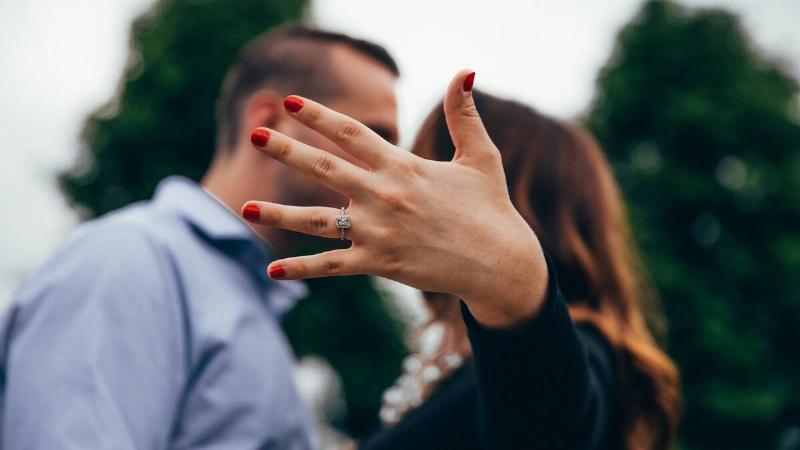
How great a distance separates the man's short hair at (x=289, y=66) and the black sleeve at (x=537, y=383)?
56.3 inches

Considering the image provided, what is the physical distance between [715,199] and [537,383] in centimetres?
1520

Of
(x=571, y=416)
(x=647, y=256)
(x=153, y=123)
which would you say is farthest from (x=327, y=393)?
(x=571, y=416)

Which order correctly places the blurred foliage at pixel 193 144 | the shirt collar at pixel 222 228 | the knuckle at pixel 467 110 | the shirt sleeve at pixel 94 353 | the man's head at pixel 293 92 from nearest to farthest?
the knuckle at pixel 467 110 < the shirt sleeve at pixel 94 353 < the shirt collar at pixel 222 228 < the man's head at pixel 293 92 < the blurred foliage at pixel 193 144

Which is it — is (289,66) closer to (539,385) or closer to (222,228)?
(222,228)

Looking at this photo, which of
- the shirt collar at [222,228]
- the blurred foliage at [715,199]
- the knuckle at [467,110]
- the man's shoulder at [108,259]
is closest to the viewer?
the knuckle at [467,110]

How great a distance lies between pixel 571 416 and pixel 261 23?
13.7 m

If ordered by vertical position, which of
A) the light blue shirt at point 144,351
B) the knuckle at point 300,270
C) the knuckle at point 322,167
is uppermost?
the knuckle at point 322,167

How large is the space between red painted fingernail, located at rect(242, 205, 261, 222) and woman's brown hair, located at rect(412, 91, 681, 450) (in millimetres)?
791

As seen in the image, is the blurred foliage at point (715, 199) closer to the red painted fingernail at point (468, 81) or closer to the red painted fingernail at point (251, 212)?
the red painted fingernail at point (468, 81)

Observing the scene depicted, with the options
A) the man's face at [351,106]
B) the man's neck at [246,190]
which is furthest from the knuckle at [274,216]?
the man's neck at [246,190]

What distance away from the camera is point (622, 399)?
69.2 inches

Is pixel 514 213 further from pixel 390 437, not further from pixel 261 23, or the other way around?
pixel 261 23

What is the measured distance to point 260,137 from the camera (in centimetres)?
103

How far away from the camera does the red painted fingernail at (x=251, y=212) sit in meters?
1.02
